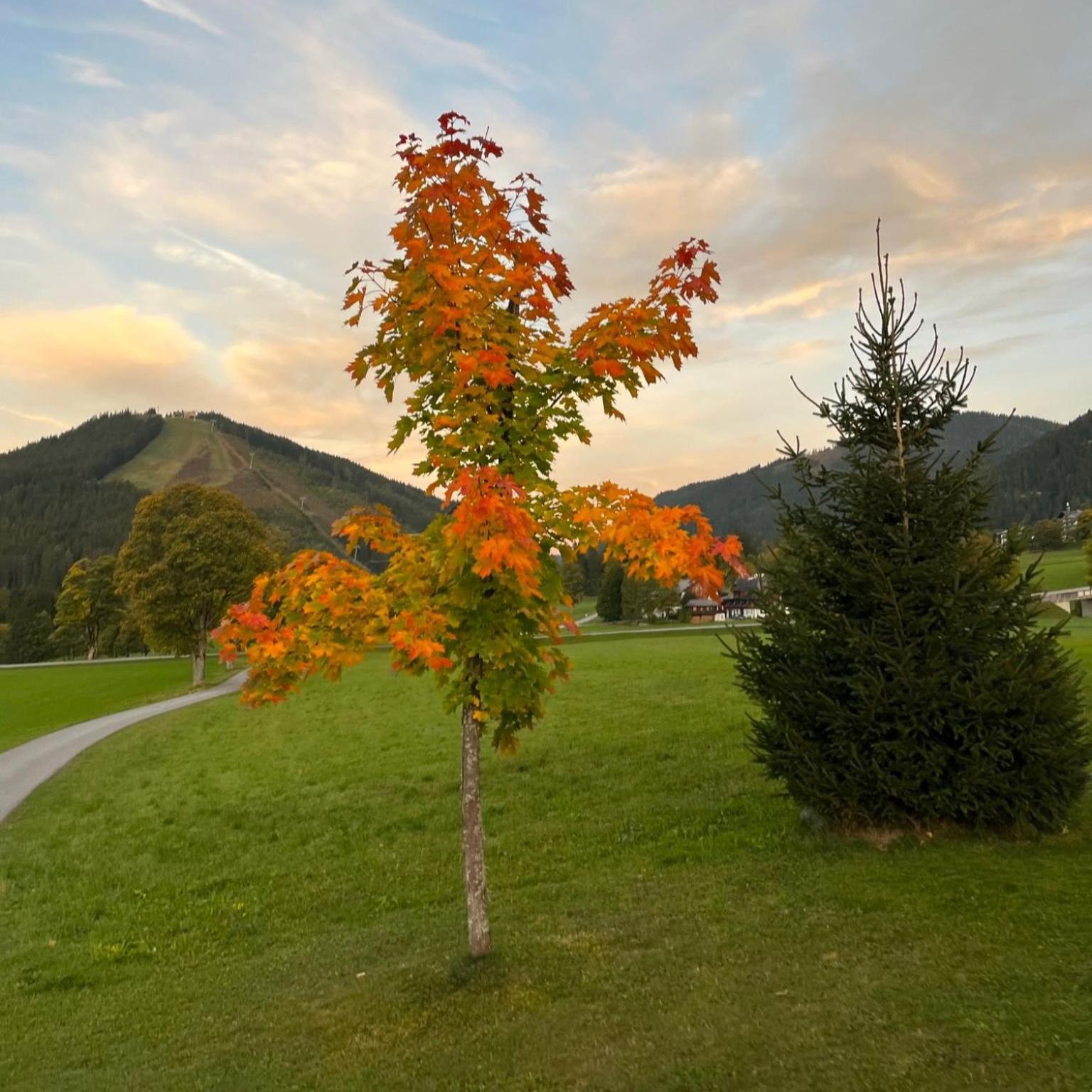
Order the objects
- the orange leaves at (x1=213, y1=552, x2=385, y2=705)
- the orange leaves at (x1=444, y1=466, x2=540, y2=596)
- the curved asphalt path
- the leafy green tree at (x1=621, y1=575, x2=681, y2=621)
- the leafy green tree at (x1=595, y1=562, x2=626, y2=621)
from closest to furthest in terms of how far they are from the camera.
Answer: the orange leaves at (x1=444, y1=466, x2=540, y2=596)
the orange leaves at (x1=213, y1=552, x2=385, y2=705)
the curved asphalt path
the leafy green tree at (x1=621, y1=575, x2=681, y2=621)
the leafy green tree at (x1=595, y1=562, x2=626, y2=621)

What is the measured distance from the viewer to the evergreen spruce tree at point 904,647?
27.9ft

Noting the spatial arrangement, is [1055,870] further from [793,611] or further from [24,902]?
[24,902]

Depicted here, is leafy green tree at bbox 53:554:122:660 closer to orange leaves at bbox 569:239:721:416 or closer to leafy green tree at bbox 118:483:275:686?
leafy green tree at bbox 118:483:275:686

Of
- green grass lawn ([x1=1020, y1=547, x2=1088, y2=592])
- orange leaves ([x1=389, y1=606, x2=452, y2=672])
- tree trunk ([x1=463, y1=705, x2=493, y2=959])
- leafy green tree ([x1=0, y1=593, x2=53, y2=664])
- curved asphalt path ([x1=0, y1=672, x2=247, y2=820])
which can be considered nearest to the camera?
orange leaves ([x1=389, y1=606, x2=452, y2=672])

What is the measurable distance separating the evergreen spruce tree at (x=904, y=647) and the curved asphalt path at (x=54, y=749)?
19.0 m

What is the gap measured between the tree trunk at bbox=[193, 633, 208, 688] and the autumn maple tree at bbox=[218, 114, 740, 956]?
40758 mm

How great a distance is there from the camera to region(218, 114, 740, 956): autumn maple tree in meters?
6.75

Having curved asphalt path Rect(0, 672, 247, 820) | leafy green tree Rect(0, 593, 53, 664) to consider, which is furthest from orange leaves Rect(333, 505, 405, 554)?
leafy green tree Rect(0, 593, 53, 664)

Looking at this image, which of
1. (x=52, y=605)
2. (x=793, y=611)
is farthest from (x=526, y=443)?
(x=52, y=605)

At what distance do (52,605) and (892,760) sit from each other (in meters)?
130

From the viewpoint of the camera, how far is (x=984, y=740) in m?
8.36

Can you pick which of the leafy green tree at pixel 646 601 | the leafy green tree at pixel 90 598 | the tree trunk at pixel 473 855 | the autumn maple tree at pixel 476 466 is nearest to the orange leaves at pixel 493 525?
the autumn maple tree at pixel 476 466

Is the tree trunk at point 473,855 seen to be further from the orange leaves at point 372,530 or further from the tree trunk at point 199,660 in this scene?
the tree trunk at point 199,660

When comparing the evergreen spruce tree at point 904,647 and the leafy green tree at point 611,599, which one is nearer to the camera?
the evergreen spruce tree at point 904,647
